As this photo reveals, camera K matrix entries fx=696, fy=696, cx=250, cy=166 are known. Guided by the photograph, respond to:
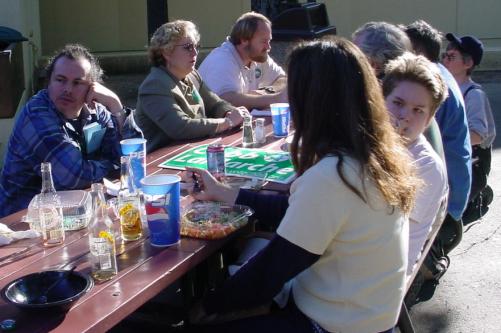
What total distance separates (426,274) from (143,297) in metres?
1.65

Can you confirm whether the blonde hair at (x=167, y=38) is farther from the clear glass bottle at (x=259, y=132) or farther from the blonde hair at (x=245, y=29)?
the blonde hair at (x=245, y=29)

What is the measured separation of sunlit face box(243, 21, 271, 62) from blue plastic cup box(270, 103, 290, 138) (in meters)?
1.36

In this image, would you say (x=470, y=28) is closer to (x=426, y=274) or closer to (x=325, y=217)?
(x=426, y=274)

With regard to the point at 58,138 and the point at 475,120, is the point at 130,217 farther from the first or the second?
the point at 475,120

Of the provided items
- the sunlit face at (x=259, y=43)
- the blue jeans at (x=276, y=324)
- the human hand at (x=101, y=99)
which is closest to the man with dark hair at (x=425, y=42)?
the sunlit face at (x=259, y=43)

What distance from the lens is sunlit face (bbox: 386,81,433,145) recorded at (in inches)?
104

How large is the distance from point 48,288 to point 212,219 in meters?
0.71

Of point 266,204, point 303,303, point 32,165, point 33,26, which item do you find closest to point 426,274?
point 266,204

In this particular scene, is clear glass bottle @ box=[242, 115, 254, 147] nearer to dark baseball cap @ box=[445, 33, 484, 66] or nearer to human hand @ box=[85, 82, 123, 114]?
human hand @ box=[85, 82, 123, 114]

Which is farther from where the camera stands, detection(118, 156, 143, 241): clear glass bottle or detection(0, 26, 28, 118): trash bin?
detection(0, 26, 28, 118): trash bin

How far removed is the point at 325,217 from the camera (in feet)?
6.32

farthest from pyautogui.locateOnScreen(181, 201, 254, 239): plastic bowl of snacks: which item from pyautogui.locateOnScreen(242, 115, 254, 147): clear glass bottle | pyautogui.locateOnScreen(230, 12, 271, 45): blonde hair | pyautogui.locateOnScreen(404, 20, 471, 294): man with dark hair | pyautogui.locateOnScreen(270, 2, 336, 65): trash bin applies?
pyautogui.locateOnScreen(270, 2, 336, 65): trash bin

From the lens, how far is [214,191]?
2.75m

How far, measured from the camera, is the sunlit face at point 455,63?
432 centimetres
